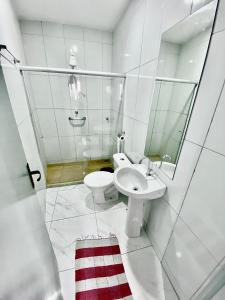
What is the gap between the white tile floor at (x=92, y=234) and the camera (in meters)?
1.15

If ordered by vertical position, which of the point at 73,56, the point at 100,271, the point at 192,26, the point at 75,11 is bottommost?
the point at 100,271

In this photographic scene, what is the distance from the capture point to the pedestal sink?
3.90 feet

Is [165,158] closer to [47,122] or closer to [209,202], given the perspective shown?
[209,202]

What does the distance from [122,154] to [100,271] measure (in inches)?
51.4

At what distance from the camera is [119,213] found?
1.83 metres

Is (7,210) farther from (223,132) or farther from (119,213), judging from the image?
(119,213)

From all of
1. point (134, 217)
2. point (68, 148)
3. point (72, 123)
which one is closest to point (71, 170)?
point (68, 148)

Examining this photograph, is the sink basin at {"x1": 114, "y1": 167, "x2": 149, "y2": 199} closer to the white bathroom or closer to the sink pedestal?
the white bathroom

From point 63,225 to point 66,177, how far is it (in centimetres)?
92

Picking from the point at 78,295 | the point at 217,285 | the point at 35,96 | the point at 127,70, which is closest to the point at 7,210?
the point at 217,285

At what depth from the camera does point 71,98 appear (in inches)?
98.0

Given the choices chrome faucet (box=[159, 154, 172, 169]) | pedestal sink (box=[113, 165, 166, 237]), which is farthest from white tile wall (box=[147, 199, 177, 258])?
chrome faucet (box=[159, 154, 172, 169])

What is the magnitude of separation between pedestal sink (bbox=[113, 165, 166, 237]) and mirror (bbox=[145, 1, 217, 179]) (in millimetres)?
159

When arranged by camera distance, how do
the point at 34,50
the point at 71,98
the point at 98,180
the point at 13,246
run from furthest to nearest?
1. the point at 71,98
2. the point at 34,50
3. the point at 98,180
4. the point at 13,246
